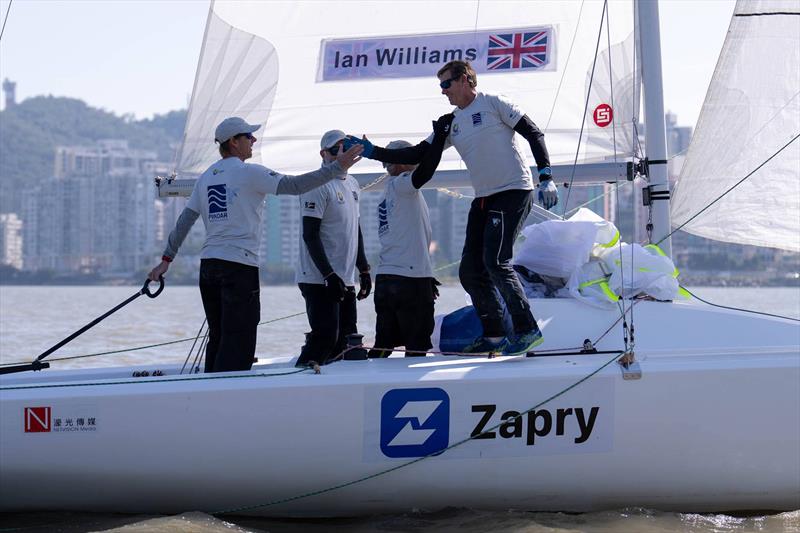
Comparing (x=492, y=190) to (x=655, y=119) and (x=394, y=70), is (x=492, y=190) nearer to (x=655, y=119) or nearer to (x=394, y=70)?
(x=655, y=119)

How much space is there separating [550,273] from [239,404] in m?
1.61

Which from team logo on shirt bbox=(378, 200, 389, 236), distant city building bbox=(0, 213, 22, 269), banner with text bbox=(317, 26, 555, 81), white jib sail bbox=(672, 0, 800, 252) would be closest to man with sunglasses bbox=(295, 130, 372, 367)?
team logo on shirt bbox=(378, 200, 389, 236)

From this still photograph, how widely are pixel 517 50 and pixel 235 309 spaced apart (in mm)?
2257

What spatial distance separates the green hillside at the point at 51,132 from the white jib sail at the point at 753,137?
121m

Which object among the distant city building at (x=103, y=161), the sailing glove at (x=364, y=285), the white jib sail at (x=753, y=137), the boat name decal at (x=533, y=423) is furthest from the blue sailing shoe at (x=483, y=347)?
the distant city building at (x=103, y=161)

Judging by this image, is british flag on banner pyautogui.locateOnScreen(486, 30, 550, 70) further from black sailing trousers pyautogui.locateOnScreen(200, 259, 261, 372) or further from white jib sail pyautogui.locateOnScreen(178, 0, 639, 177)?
black sailing trousers pyautogui.locateOnScreen(200, 259, 261, 372)

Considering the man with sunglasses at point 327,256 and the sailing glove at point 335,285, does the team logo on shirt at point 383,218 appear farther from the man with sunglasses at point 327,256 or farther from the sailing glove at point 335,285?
the sailing glove at point 335,285

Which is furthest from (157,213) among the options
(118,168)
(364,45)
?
(364,45)

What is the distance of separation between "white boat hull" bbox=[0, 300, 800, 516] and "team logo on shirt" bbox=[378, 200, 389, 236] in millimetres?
834

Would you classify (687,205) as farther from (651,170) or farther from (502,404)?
(502,404)

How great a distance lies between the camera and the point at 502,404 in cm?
398

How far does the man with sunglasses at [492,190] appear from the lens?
427cm

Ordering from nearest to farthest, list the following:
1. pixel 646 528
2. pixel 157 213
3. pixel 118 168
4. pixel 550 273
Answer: pixel 646 528, pixel 550 273, pixel 157 213, pixel 118 168

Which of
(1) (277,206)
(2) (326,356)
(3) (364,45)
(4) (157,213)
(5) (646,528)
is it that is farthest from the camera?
(4) (157,213)
